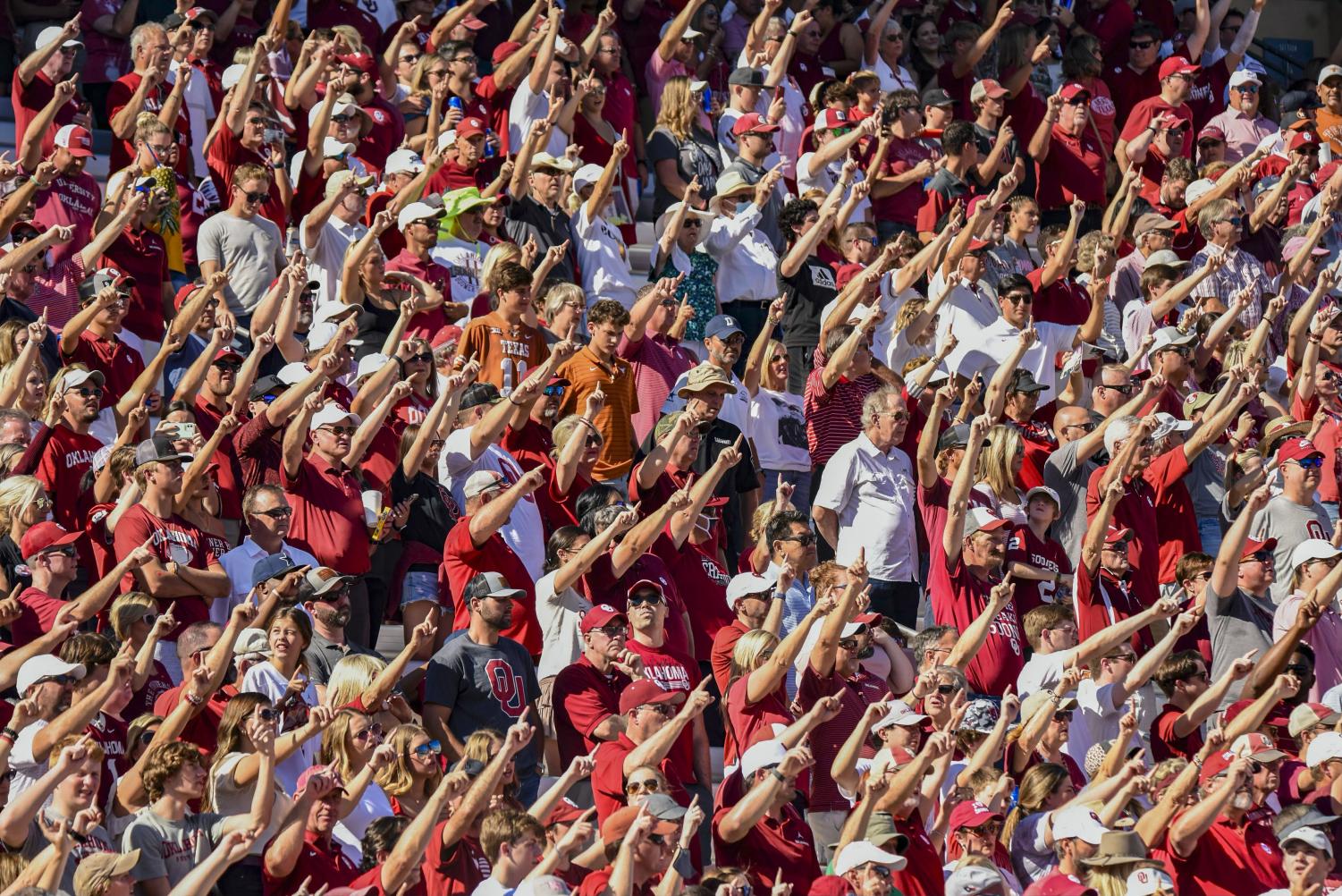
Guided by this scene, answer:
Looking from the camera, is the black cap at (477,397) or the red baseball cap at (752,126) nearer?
the black cap at (477,397)

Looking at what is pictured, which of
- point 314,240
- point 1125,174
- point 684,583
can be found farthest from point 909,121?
point 684,583

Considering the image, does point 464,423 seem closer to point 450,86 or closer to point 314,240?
point 314,240

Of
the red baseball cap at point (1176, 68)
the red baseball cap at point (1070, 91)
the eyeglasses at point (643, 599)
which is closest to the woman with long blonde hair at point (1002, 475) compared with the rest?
the eyeglasses at point (643, 599)

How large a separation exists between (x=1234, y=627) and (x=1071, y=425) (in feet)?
4.92

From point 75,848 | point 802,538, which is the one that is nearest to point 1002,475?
point 802,538

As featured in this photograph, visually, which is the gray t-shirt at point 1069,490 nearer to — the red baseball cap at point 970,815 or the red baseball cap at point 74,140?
the red baseball cap at point 970,815

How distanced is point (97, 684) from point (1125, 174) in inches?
323

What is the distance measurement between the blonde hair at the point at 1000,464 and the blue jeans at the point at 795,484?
0.96 m

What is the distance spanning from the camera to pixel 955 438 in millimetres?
11945

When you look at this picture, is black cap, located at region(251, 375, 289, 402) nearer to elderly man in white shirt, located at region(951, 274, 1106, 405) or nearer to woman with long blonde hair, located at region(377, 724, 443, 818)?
woman with long blonde hair, located at region(377, 724, 443, 818)

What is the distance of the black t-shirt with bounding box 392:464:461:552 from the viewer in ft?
36.2

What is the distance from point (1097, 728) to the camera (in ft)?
36.0

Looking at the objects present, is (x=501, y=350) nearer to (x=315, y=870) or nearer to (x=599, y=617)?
(x=599, y=617)

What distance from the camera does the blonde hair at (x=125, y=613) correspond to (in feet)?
31.3
